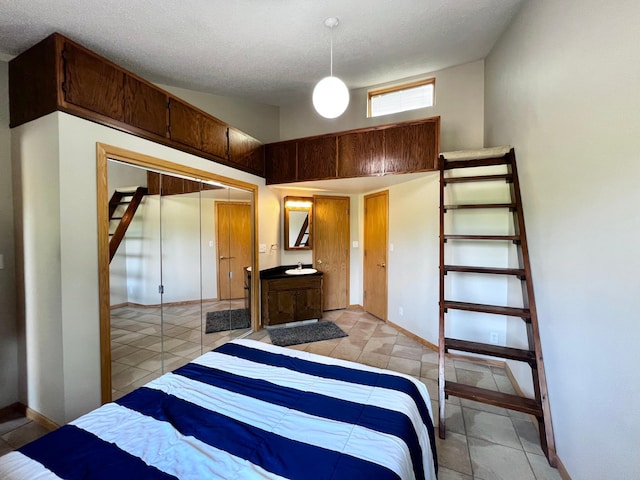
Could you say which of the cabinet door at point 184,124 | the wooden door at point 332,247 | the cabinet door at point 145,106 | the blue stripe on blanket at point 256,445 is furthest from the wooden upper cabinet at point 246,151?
the blue stripe on blanket at point 256,445

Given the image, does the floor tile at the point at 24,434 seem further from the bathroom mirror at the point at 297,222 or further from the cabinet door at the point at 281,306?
the bathroom mirror at the point at 297,222

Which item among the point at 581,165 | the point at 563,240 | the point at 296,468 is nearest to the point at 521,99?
the point at 581,165

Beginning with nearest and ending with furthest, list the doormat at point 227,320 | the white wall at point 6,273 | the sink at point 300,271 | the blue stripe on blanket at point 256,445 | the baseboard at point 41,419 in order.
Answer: the blue stripe on blanket at point 256,445, the baseboard at point 41,419, the white wall at point 6,273, the doormat at point 227,320, the sink at point 300,271

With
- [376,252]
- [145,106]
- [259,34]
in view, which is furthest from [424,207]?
[145,106]

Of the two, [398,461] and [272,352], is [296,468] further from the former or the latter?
[272,352]

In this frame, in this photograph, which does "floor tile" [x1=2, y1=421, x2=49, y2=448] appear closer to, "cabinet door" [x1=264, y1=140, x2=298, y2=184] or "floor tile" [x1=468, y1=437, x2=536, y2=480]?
"floor tile" [x1=468, y1=437, x2=536, y2=480]

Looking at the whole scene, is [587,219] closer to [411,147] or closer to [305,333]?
[411,147]

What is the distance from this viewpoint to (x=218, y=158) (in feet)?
10.2

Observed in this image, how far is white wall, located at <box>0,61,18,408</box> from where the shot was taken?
210cm

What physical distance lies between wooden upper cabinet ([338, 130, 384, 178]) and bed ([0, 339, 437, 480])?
2498mm

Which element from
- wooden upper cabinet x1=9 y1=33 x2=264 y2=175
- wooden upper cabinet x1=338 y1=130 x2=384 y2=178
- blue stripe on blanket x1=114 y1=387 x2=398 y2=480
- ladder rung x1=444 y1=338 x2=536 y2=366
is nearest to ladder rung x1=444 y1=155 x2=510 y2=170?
wooden upper cabinet x1=338 y1=130 x2=384 y2=178

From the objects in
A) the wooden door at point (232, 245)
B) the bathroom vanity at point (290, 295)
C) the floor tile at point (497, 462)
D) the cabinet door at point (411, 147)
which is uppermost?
the cabinet door at point (411, 147)

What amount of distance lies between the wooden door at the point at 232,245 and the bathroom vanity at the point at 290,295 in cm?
43

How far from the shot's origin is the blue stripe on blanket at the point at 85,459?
0.90 metres
